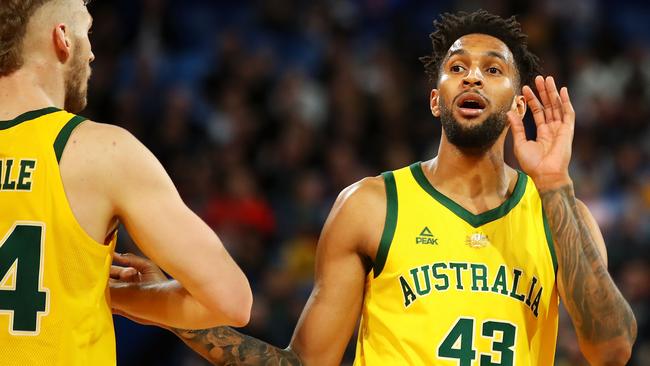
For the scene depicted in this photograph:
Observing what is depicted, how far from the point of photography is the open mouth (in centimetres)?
411

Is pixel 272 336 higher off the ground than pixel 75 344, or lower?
lower

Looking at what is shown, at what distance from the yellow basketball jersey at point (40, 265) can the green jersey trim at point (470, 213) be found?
1634 millimetres

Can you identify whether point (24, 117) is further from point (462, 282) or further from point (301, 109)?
point (301, 109)

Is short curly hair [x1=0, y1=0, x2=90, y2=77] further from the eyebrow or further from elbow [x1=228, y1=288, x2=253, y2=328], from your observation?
the eyebrow

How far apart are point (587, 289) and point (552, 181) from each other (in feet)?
1.38

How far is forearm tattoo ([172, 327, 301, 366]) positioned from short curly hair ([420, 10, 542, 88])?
138 centimetres

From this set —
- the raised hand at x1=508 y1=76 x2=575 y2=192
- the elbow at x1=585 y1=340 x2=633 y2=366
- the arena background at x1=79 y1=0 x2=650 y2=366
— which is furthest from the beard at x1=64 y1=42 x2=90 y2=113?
the arena background at x1=79 y1=0 x2=650 y2=366

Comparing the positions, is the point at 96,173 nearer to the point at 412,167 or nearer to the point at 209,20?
the point at 412,167

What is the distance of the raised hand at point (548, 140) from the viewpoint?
3846 millimetres

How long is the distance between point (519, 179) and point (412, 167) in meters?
0.45

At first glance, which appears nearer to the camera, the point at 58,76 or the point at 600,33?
the point at 58,76

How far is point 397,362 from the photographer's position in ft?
12.6

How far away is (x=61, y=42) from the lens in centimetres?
313

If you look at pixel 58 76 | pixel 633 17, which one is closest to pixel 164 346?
pixel 58 76
